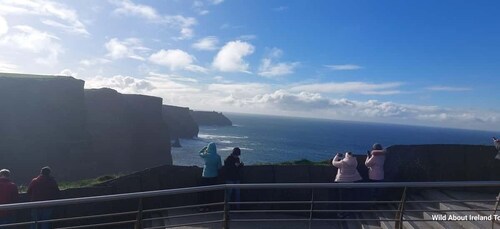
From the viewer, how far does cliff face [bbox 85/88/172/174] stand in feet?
242

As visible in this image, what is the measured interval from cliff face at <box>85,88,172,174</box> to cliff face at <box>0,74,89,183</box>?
6.32 m

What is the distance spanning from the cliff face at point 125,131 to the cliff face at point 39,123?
6318 millimetres

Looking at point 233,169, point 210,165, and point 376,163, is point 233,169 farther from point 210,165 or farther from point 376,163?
point 376,163

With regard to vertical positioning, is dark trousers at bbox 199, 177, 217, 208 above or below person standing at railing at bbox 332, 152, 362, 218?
below

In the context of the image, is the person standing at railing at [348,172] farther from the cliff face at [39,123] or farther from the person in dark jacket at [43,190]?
the cliff face at [39,123]

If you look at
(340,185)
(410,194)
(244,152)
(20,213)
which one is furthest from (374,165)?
(244,152)

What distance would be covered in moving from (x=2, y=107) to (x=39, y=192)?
54.9 meters

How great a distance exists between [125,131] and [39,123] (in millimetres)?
24363

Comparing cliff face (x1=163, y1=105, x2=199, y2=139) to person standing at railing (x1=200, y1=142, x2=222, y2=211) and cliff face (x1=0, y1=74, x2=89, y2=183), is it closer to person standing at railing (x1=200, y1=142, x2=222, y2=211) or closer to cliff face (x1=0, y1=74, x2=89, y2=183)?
cliff face (x1=0, y1=74, x2=89, y2=183)

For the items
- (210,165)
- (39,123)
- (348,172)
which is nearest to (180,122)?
(39,123)

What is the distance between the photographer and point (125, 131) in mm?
81125

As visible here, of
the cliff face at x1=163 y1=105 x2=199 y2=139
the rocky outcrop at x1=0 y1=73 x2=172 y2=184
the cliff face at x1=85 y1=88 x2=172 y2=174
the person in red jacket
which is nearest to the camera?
the person in red jacket

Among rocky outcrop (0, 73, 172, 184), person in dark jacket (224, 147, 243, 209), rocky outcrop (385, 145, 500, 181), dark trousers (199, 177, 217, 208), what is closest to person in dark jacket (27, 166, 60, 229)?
dark trousers (199, 177, 217, 208)

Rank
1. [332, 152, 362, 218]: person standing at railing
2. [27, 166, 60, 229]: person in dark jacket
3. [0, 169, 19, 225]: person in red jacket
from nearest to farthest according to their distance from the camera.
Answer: [0, 169, 19, 225]: person in red jacket < [27, 166, 60, 229]: person in dark jacket < [332, 152, 362, 218]: person standing at railing
